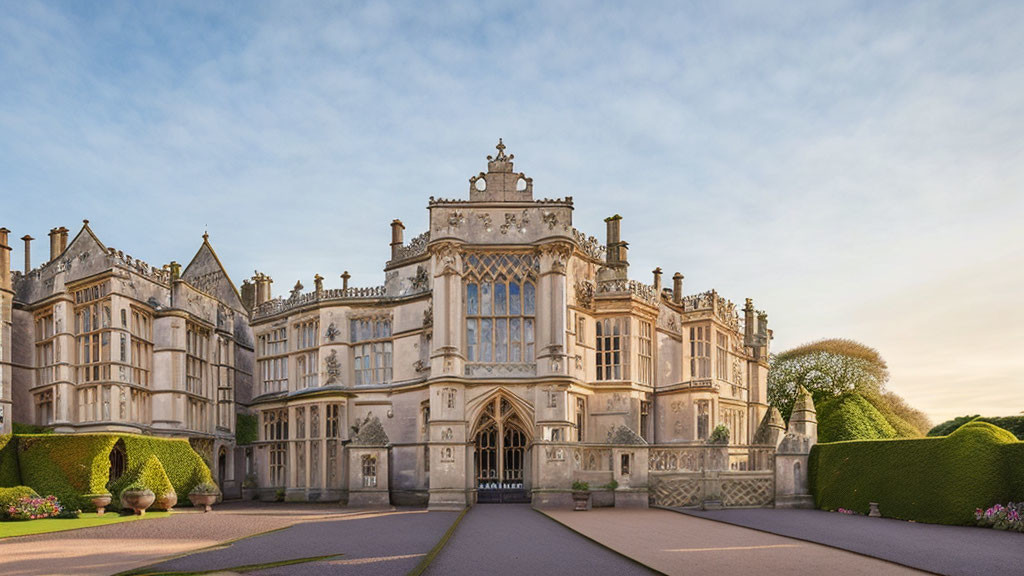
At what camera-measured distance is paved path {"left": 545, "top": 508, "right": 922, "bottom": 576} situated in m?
14.2

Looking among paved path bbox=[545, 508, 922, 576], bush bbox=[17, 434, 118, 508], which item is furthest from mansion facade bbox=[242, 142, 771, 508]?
bush bbox=[17, 434, 118, 508]

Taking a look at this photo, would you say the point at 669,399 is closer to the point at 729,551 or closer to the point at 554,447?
the point at 554,447

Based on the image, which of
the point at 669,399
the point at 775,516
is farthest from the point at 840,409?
the point at 775,516

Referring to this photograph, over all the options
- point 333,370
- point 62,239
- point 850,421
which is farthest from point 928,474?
point 62,239

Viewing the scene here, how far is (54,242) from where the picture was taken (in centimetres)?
3775

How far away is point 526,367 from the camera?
102 feet

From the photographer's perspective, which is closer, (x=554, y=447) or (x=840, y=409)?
(x=554, y=447)

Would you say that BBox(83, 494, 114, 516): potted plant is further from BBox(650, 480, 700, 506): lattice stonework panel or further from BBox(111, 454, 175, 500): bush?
BBox(650, 480, 700, 506): lattice stonework panel

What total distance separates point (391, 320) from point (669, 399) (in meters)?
12.5

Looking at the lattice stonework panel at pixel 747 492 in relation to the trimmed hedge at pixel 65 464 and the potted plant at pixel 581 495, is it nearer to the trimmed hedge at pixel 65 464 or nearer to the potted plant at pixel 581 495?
the potted plant at pixel 581 495

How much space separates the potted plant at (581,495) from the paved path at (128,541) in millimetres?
7785

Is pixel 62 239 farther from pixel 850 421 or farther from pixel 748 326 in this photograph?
pixel 850 421

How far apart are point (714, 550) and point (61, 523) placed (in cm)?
1917

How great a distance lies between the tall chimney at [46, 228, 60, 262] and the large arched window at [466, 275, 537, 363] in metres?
19.8
